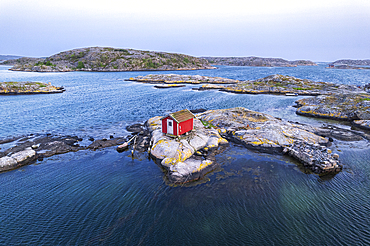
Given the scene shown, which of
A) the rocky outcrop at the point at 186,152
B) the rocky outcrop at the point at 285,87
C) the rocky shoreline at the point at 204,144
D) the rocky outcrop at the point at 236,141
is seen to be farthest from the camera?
the rocky outcrop at the point at 285,87

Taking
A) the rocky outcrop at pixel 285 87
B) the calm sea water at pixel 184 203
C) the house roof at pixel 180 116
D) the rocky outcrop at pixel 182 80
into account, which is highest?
the rocky outcrop at pixel 182 80

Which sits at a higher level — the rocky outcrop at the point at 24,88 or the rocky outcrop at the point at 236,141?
the rocky outcrop at the point at 24,88

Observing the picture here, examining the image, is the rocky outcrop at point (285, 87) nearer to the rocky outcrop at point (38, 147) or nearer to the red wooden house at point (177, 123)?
the red wooden house at point (177, 123)

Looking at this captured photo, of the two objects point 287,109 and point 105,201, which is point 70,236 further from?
point 287,109

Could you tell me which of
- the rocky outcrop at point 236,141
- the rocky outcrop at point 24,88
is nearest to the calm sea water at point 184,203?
the rocky outcrop at point 236,141

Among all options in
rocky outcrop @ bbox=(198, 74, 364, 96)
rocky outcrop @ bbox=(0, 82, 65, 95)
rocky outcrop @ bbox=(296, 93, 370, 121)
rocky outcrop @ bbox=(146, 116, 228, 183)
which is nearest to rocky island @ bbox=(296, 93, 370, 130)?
rocky outcrop @ bbox=(296, 93, 370, 121)

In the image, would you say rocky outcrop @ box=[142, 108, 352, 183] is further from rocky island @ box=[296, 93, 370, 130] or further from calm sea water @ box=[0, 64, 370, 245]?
rocky island @ box=[296, 93, 370, 130]

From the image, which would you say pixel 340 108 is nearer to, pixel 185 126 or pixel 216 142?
pixel 216 142
